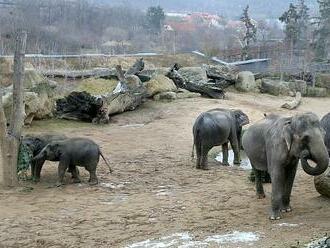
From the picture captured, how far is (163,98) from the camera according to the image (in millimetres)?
21859

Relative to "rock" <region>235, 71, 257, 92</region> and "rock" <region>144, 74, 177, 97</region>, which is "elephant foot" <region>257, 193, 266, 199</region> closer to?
"rock" <region>144, 74, 177, 97</region>

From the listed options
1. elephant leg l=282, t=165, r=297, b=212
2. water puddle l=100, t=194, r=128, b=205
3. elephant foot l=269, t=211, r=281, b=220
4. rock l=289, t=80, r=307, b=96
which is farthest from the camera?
rock l=289, t=80, r=307, b=96

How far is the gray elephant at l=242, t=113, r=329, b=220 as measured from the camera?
745 cm

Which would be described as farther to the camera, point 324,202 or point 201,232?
point 324,202

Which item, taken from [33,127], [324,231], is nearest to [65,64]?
[33,127]

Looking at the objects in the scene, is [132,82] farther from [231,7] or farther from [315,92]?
[231,7]

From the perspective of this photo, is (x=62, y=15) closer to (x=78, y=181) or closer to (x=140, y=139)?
(x=140, y=139)

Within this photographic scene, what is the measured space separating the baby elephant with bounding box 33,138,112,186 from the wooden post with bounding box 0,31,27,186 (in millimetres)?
426

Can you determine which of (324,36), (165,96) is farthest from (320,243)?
(324,36)

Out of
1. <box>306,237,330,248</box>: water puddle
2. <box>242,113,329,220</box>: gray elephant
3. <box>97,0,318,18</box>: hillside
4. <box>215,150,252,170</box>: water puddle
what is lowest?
<box>215,150,252,170</box>: water puddle

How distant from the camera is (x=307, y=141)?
7.52 m

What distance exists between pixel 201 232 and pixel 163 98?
1436 cm

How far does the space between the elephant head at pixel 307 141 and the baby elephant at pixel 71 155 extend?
4080 millimetres

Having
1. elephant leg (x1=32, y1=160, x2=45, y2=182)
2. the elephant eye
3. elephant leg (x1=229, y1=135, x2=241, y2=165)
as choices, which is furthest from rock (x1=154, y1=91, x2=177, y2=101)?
the elephant eye
